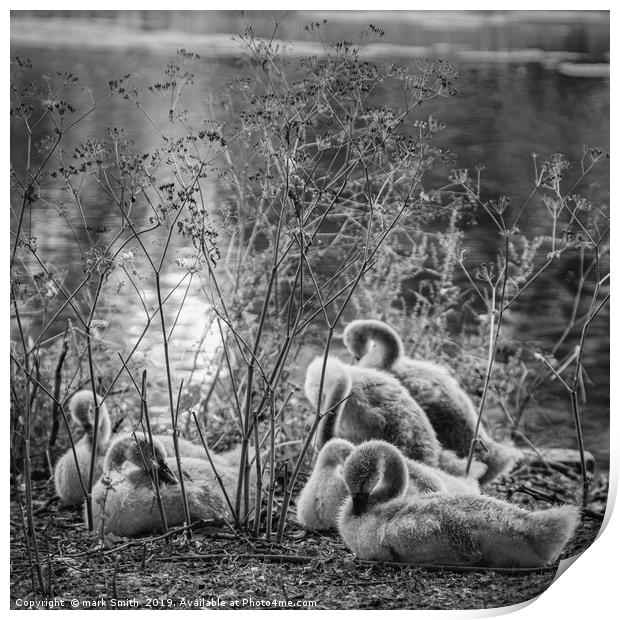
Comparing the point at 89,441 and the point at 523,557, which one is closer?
the point at 523,557

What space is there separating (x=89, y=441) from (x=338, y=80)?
3.29 feet

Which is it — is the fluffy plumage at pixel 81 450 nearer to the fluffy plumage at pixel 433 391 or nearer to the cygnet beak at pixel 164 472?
the cygnet beak at pixel 164 472

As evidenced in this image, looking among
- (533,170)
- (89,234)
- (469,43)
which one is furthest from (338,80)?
(89,234)

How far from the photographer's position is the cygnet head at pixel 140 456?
266cm

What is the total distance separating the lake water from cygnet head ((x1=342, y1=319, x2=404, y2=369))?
262mm

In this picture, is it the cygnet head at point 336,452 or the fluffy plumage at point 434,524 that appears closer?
the fluffy plumage at point 434,524

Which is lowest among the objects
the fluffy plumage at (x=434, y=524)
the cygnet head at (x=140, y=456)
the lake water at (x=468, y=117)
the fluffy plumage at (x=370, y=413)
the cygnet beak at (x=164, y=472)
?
the fluffy plumage at (x=434, y=524)

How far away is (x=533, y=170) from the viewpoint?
2.70 metres

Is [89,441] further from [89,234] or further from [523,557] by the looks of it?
[523,557]

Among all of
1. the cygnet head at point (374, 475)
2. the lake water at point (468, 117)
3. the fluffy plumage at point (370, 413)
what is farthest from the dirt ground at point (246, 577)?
the lake water at point (468, 117)

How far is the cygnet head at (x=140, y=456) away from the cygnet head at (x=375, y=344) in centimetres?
50

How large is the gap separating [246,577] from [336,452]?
0.34 m

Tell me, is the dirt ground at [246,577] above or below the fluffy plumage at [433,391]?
below

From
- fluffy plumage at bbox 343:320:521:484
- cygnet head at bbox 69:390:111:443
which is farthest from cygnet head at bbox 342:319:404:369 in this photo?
cygnet head at bbox 69:390:111:443
